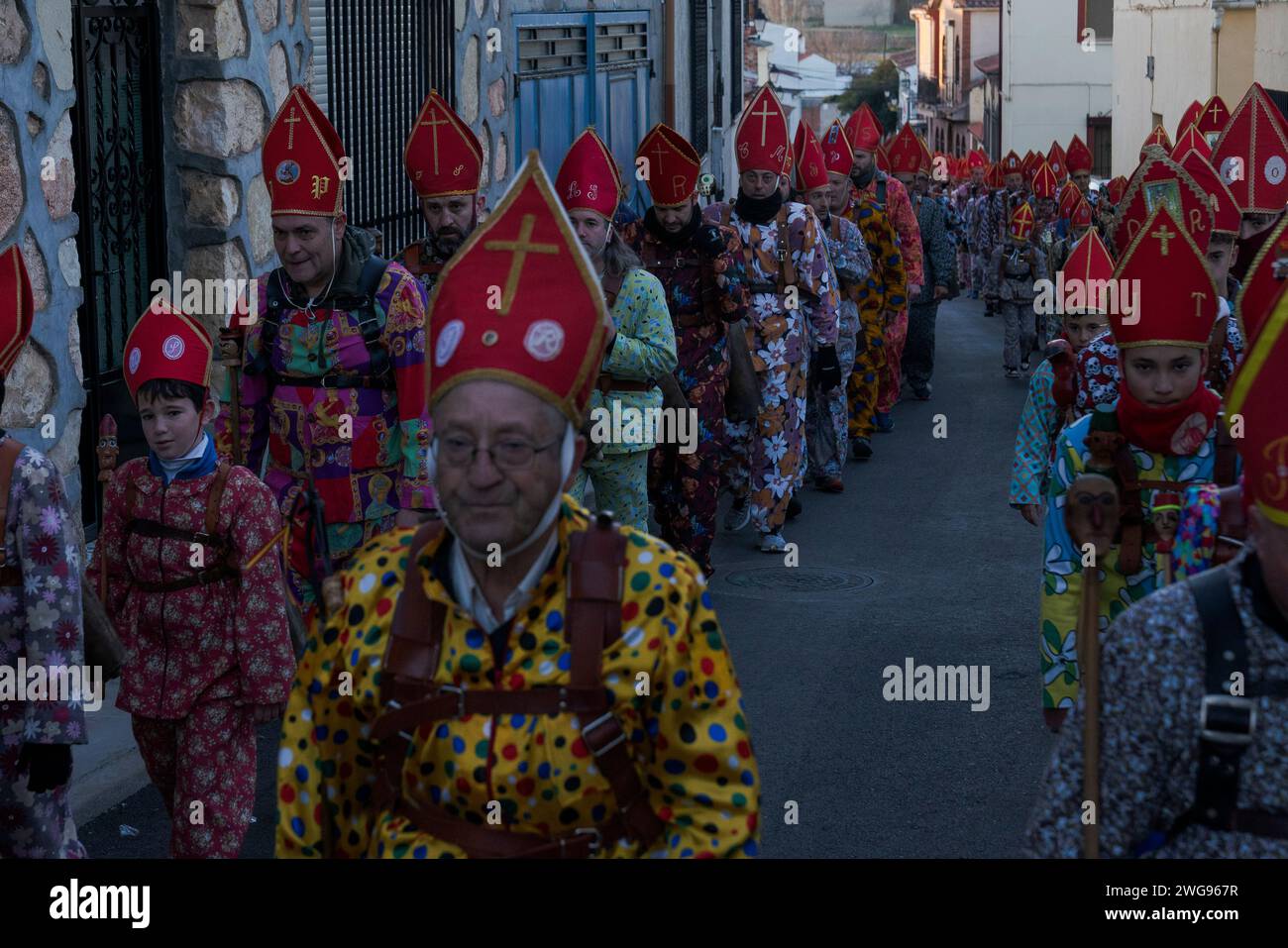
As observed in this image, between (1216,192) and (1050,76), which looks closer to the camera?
(1216,192)

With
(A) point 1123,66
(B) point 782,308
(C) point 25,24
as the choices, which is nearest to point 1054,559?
(C) point 25,24

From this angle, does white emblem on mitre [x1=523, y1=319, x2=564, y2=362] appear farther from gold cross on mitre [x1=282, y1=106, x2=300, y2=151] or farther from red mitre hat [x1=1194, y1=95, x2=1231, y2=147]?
red mitre hat [x1=1194, y1=95, x2=1231, y2=147]

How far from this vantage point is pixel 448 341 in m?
3.28

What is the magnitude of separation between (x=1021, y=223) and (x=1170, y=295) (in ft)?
52.7

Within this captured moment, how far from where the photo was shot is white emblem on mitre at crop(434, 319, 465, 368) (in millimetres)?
3262

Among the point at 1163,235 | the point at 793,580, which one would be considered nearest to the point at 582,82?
the point at 793,580

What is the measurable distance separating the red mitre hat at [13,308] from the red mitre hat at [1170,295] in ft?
9.30

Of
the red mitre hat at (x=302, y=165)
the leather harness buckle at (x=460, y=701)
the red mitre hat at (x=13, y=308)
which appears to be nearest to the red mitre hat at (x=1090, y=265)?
the red mitre hat at (x=302, y=165)

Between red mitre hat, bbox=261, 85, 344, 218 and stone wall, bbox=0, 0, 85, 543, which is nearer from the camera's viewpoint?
red mitre hat, bbox=261, 85, 344, 218

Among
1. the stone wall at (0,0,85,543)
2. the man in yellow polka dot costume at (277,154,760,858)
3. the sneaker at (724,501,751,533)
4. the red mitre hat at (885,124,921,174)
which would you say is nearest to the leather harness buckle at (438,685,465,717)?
the man in yellow polka dot costume at (277,154,760,858)

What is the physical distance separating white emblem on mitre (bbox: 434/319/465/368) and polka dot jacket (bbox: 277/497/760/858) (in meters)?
0.33

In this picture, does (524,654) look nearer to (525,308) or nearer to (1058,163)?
(525,308)

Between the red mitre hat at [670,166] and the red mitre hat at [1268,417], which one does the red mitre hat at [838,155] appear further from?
the red mitre hat at [1268,417]

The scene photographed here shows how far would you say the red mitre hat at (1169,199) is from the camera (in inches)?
291
